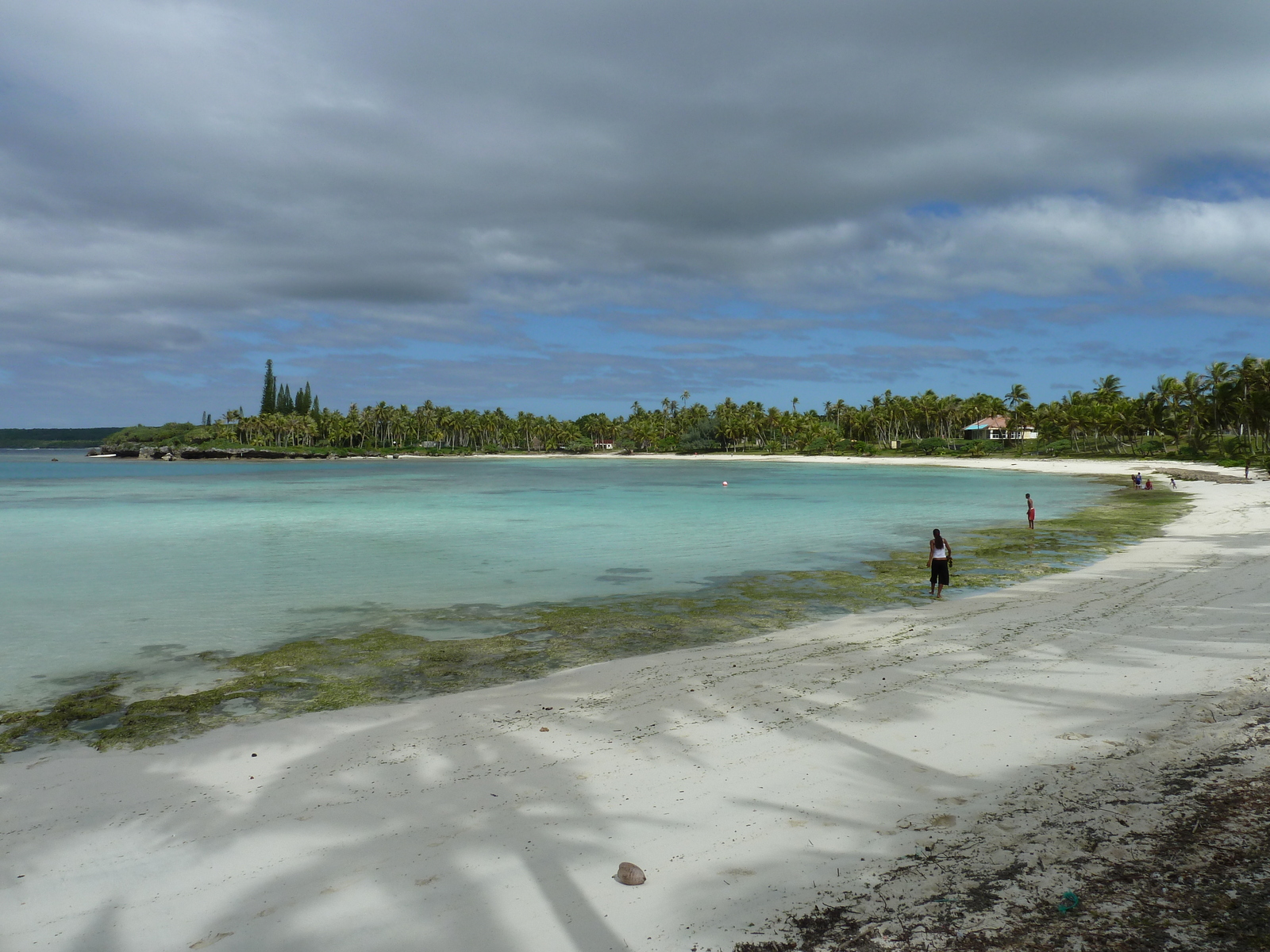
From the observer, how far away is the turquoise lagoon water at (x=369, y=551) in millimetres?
14830

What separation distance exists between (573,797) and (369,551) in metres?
22.2

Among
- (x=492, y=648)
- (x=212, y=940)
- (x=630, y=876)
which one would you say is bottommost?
(x=492, y=648)

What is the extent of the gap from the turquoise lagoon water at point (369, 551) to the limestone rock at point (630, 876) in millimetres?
9468

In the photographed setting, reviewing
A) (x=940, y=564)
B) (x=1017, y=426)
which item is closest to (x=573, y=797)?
(x=940, y=564)

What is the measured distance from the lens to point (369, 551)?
1040 inches

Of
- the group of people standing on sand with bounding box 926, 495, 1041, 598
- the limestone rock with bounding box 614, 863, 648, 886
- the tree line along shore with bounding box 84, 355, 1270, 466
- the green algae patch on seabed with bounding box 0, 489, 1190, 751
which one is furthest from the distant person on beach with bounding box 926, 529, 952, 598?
the tree line along shore with bounding box 84, 355, 1270, 466

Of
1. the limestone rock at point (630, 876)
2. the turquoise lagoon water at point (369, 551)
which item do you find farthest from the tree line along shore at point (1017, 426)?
the limestone rock at point (630, 876)

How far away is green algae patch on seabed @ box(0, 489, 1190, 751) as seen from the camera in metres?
9.21

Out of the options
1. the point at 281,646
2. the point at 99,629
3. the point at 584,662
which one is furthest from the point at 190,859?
the point at 99,629

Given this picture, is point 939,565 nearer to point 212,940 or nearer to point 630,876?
point 630,876

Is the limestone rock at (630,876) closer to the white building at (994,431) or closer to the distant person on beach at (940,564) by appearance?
the distant person on beach at (940,564)

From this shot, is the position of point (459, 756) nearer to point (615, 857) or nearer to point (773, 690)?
point (615, 857)

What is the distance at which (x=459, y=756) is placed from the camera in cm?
713

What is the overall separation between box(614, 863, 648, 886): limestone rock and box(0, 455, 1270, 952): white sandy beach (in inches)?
1.9
